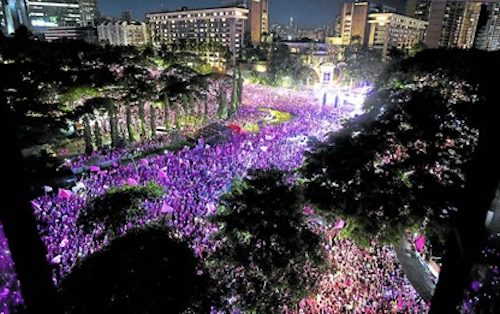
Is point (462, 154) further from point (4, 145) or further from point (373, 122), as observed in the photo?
point (4, 145)

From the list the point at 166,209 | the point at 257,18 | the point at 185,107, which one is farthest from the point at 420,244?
the point at 257,18

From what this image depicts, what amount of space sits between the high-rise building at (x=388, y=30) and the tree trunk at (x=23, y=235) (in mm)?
94279

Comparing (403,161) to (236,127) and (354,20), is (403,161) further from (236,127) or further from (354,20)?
(354,20)

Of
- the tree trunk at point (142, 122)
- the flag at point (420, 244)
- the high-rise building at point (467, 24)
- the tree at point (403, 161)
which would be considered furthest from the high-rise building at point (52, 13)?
the high-rise building at point (467, 24)

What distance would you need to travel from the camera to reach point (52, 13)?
10650cm

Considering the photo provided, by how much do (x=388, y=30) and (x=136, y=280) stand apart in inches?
3942

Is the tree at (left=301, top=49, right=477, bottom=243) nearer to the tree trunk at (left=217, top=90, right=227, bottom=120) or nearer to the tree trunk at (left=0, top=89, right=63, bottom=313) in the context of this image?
the tree trunk at (left=0, top=89, right=63, bottom=313)

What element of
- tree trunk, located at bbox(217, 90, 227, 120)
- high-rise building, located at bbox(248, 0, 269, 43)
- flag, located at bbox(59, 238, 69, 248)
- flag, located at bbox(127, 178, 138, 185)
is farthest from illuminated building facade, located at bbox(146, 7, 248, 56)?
flag, located at bbox(59, 238, 69, 248)

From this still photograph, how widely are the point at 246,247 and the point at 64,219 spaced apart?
7.70m

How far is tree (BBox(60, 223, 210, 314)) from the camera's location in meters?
6.04

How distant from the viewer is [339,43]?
3688 inches

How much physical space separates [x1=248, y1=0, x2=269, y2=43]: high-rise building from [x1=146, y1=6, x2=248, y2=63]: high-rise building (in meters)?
12.9

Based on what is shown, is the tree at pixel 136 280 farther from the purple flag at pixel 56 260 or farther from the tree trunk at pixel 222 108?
the tree trunk at pixel 222 108

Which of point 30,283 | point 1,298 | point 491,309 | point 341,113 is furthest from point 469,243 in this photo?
point 341,113
